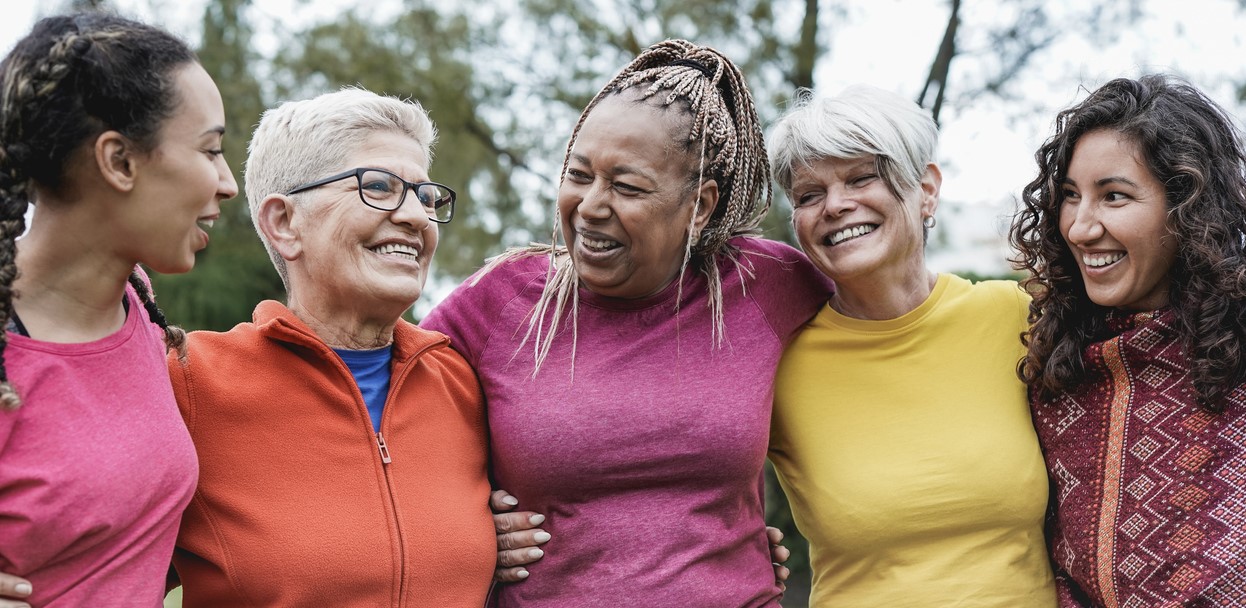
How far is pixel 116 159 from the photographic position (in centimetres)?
200

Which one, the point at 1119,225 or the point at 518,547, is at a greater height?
the point at 1119,225

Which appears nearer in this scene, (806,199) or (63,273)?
(63,273)

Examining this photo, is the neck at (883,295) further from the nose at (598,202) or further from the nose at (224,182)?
the nose at (224,182)

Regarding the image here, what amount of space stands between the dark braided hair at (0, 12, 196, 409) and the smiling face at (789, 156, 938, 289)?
1723mm

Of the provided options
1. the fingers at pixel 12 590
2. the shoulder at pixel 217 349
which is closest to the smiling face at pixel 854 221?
the shoulder at pixel 217 349

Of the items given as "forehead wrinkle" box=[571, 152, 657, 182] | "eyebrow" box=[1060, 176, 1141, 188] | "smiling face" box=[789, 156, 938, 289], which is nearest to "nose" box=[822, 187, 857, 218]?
"smiling face" box=[789, 156, 938, 289]

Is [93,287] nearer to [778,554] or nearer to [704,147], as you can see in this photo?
[704,147]

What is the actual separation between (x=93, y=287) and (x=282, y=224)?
71 cm

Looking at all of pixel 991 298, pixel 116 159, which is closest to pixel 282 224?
pixel 116 159

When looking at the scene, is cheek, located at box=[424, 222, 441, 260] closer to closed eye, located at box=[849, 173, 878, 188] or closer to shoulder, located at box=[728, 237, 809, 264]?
shoulder, located at box=[728, 237, 809, 264]

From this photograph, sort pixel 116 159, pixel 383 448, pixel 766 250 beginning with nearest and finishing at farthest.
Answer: pixel 116 159
pixel 383 448
pixel 766 250

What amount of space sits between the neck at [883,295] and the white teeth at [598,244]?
69 centimetres

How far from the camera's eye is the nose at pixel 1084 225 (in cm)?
273

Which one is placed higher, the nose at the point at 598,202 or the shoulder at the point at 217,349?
the nose at the point at 598,202
